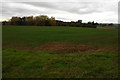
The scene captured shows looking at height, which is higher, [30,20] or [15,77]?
[30,20]

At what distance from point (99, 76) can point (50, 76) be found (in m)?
2.38

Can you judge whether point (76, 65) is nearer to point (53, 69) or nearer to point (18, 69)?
point (53, 69)

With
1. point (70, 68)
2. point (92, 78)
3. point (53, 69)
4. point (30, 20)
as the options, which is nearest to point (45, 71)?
point (53, 69)

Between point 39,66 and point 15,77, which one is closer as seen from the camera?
point 15,77

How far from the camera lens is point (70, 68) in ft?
22.8

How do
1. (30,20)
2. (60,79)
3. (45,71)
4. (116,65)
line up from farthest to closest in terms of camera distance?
(30,20) → (116,65) → (45,71) → (60,79)

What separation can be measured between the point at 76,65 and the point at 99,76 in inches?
70.4

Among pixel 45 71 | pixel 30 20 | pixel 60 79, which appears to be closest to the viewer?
pixel 60 79

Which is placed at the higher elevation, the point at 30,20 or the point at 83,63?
the point at 30,20

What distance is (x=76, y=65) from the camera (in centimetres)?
741

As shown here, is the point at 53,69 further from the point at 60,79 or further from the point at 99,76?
the point at 99,76

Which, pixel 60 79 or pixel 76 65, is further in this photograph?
pixel 76 65

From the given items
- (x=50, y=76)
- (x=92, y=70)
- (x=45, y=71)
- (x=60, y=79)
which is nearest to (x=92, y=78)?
(x=92, y=70)

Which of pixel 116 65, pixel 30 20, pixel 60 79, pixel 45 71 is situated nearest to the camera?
pixel 60 79
